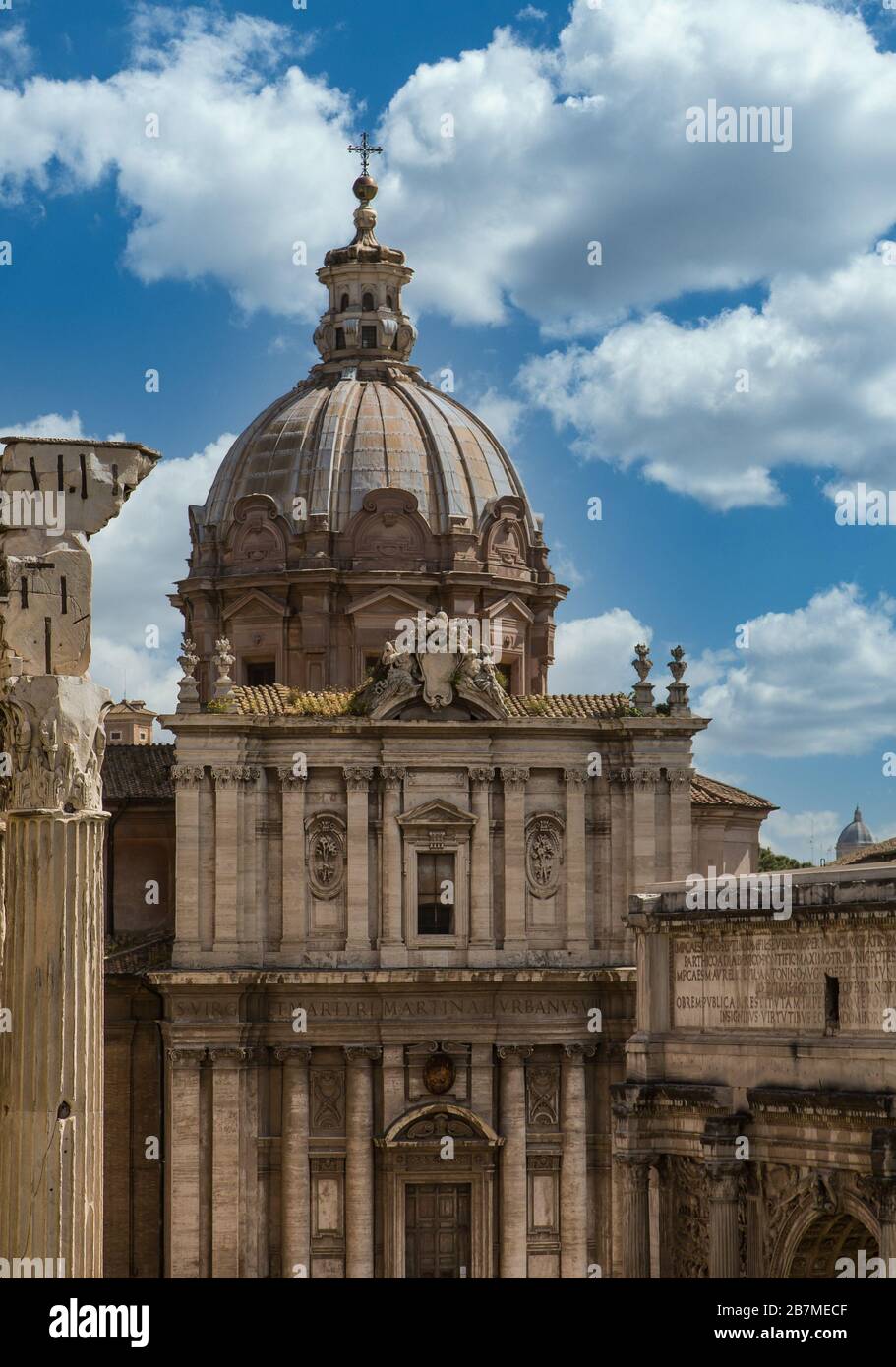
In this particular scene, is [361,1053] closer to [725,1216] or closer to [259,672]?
[259,672]

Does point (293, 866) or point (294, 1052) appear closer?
point (294, 1052)

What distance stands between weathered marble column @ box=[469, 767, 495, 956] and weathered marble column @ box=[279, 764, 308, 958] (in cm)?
404

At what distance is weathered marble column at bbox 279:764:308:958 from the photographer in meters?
58.2

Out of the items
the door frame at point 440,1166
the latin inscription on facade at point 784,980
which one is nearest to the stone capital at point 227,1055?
the door frame at point 440,1166

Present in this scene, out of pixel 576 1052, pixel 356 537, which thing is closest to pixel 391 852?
pixel 576 1052

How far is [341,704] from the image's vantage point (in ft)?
194

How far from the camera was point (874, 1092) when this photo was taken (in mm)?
38344

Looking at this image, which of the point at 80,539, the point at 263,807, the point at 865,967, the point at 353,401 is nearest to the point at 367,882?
the point at 263,807

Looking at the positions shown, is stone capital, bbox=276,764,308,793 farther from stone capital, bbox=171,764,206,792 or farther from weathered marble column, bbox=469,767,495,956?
weathered marble column, bbox=469,767,495,956

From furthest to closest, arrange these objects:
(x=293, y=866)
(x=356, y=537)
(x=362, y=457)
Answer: (x=362, y=457) < (x=356, y=537) < (x=293, y=866)

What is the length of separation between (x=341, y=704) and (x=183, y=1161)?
451 inches
